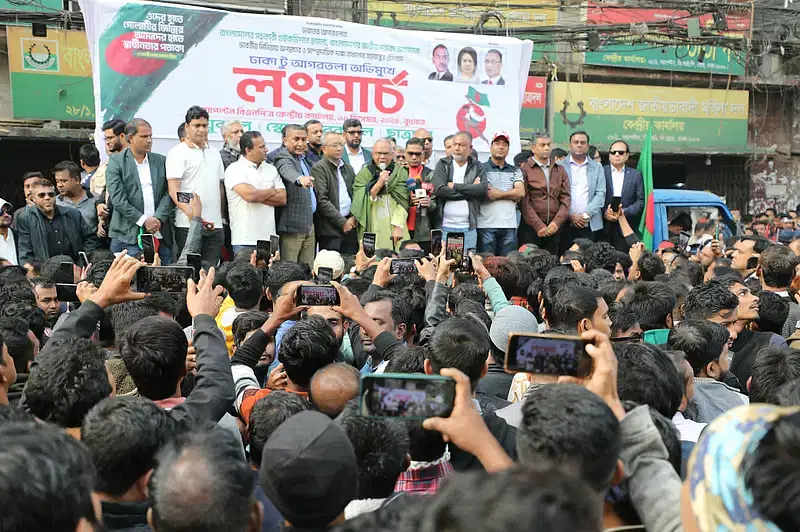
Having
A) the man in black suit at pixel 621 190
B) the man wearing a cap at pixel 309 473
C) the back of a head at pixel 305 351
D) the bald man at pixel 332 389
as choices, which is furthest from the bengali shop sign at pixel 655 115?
the man wearing a cap at pixel 309 473

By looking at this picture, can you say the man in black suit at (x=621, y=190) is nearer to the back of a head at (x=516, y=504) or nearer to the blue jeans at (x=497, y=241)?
the blue jeans at (x=497, y=241)

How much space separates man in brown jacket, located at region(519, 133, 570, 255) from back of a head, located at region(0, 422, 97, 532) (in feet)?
27.1

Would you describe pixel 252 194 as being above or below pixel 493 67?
below

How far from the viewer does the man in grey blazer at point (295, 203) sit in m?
8.47

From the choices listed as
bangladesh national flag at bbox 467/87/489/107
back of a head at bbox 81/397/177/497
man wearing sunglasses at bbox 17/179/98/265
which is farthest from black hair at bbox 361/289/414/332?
bangladesh national flag at bbox 467/87/489/107

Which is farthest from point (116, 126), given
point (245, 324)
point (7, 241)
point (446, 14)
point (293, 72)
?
point (446, 14)

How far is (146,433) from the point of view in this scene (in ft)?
7.31

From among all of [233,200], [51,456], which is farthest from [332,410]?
[233,200]

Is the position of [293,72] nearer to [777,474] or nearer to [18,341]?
[18,341]

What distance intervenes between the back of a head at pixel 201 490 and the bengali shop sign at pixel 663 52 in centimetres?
1779

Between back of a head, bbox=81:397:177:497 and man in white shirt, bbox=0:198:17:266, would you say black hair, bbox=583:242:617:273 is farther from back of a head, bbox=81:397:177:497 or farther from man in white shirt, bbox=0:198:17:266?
back of a head, bbox=81:397:177:497

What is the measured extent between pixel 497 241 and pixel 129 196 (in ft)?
13.5

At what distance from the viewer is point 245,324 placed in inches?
173

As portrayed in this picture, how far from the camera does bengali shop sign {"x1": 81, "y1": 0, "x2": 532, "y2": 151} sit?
8727 millimetres
